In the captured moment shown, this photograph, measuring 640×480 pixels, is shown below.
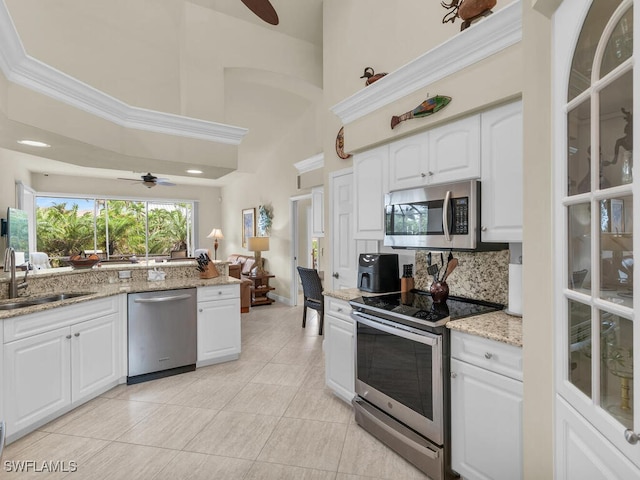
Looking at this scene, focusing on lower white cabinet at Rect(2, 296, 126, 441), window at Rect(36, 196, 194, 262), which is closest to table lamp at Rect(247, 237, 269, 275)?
window at Rect(36, 196, 194, 262)

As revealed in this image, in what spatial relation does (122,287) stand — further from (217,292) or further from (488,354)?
(488,354)

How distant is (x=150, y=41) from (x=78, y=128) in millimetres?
1321

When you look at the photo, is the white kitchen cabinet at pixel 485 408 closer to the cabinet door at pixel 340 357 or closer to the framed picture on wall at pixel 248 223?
the cabinet door at pixel 340 357

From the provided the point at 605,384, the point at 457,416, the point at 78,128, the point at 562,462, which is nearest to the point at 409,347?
the point at 457,416

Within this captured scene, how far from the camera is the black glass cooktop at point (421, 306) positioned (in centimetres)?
198

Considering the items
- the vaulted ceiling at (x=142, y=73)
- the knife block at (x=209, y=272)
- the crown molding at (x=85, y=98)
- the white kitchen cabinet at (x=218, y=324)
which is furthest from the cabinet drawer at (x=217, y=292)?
the crown molding at (x=85, y=98)

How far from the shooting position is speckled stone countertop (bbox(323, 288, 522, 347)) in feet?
5.25

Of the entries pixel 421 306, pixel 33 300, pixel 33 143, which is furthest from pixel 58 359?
pixel 421 306

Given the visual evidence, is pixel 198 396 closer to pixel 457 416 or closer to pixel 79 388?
pixel 79 388

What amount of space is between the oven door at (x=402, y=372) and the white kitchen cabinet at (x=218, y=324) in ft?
5.86

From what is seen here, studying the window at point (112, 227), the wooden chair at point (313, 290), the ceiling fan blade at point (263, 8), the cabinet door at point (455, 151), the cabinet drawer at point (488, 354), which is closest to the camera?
the cabinet drawer at point (488, 354)

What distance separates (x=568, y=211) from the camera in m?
1.18

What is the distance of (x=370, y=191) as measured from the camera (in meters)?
2.93

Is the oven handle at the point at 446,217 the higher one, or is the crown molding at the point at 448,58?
the crown molding at the point at 448,58
